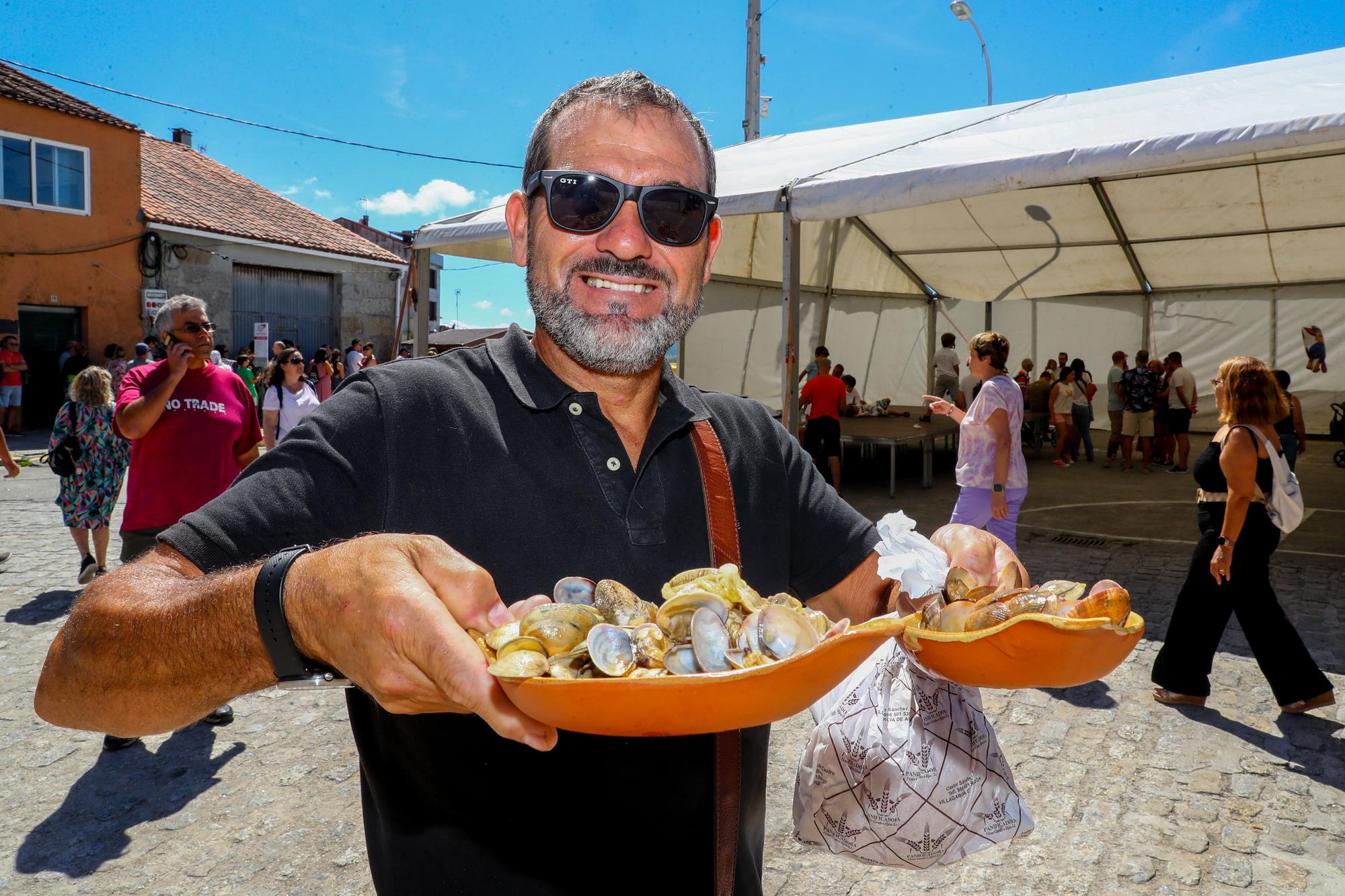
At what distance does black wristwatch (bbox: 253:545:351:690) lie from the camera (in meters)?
1.08

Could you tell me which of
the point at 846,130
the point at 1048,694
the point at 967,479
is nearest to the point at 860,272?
the point at 846,130

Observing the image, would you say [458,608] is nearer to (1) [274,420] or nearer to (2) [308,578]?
(2) [308,578]

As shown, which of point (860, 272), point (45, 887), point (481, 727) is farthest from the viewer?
point (860, 272)

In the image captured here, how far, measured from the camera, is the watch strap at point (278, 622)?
1.08m

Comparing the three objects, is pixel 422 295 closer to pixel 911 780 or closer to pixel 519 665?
pixel 911 780

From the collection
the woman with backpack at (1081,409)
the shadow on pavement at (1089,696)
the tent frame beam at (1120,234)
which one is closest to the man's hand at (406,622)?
the shadow on pavement at (1089,696)

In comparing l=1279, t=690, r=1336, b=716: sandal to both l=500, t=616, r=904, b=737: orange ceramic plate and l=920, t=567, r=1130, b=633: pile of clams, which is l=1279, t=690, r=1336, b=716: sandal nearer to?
l=920, t=567, r=1130, b=633: pile of clams

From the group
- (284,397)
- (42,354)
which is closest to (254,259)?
(42,354)

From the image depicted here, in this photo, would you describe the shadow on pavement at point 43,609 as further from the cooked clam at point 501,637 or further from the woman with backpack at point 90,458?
the cooked clam at point 501,637

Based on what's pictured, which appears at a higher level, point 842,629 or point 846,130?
point 846,130

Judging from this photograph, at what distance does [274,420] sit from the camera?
278 inches

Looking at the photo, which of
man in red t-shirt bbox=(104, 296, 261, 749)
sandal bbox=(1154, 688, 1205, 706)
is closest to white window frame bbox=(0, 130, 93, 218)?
man in red t-shirt bbox=(104, 296, 261, 749)

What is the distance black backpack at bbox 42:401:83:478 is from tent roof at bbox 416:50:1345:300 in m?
4.26

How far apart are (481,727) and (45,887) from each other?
2792mm
